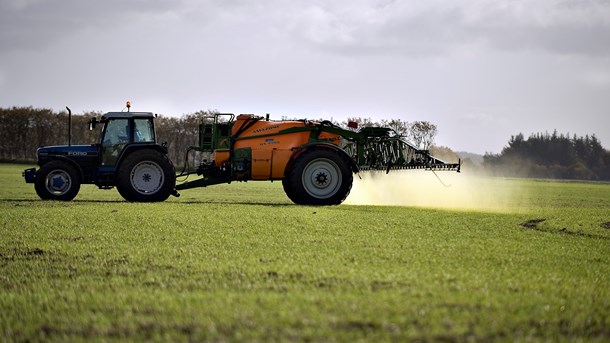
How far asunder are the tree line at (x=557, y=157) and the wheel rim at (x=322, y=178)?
92.6 m

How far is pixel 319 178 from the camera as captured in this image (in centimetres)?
1581

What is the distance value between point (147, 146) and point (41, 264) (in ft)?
32.2

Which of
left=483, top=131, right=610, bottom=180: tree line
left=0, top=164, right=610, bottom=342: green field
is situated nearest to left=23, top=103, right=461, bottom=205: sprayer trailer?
left=0, top=164, right=610, bottom=342: green field

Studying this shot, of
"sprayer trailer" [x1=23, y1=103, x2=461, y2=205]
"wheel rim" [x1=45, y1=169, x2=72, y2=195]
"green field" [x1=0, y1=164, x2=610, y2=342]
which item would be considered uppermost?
"sprayer trailer" [x1=23, y1=103, x2=461, y2=205]

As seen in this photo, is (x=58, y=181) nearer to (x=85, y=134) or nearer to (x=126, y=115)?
(x=126, y=115)

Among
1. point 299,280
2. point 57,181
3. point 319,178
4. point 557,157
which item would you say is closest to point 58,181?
point 57,181

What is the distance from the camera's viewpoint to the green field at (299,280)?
436 centimetres

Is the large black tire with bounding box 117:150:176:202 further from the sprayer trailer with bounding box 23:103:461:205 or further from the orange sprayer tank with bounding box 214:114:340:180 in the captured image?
the orange sprayer tank with bounding box 214:114:340:180

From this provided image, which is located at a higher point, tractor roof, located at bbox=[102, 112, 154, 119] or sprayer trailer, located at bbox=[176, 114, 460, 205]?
tractor roof, located at bbox=[102, 112, 154, 119]

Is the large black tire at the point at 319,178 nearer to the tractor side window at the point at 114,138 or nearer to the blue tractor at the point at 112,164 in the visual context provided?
the blue tractor at the point at 112,164

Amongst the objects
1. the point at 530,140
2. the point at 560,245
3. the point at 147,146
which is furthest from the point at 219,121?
the point at 530,140

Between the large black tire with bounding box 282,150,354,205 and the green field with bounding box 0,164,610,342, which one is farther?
the large black tire with bounding box 282,150,354,205

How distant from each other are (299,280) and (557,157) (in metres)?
125

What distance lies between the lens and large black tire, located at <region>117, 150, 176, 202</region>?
1619 cm
